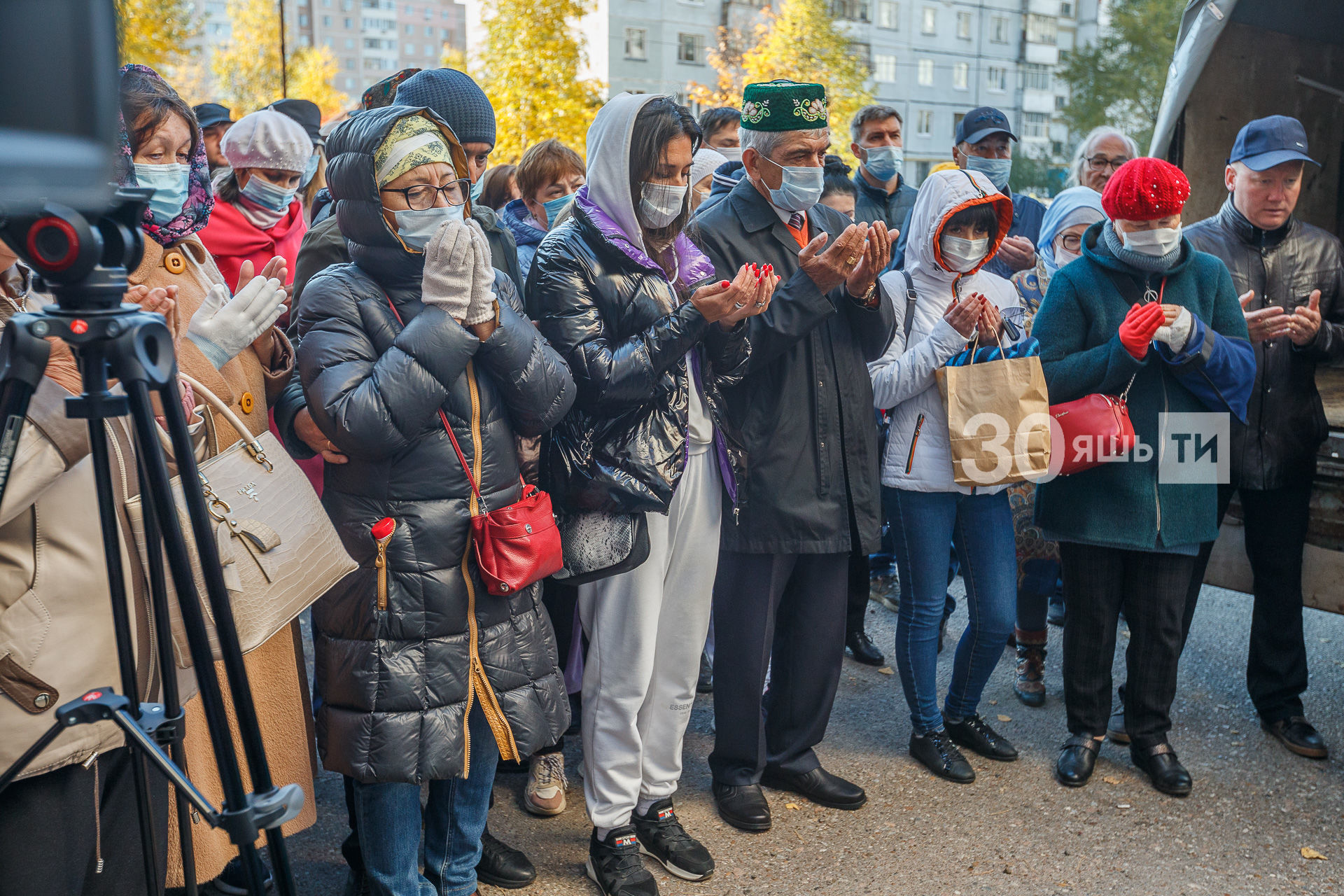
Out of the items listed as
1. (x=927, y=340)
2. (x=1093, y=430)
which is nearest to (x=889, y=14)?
(x=927, y=340)

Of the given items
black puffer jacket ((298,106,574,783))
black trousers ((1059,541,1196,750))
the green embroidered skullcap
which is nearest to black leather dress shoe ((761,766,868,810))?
black trousers ((1059,541,1196,750))

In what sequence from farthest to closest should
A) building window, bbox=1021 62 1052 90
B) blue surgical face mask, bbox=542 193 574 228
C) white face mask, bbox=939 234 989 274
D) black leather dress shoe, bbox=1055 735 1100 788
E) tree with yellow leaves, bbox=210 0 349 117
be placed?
building window, bbox=1021 62 1052 90 < tree with yellow leaves, bbox=210 0 349 117 < blue surgical face mask, bbox=542 193 574 228 < black leather dress shoe, bbox=1055 735 1100 788 < white face mask, bbox=939 234 989 274

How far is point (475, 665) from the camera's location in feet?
8.29

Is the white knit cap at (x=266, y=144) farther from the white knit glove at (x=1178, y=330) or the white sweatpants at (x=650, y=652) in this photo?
the white knit glove at (x=1178, y=330)

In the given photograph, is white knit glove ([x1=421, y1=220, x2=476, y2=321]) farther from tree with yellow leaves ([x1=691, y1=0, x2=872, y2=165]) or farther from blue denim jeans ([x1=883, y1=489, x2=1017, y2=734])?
tree with yellow leaves ([x1=691, y1=0, x2=872, y2=165])

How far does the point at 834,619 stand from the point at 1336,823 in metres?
1.71

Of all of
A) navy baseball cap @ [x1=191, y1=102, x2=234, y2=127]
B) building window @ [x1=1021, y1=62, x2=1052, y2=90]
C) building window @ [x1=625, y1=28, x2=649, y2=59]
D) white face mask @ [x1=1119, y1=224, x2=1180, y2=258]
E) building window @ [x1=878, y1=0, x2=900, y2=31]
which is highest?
building window @ [x1=878, y1=0, x2=900, y2=31]

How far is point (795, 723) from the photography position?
366 centimetres

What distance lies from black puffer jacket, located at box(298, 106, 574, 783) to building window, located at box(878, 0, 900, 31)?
4743cm

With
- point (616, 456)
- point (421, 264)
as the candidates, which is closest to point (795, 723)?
point (616, 456)

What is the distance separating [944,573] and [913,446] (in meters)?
0.46

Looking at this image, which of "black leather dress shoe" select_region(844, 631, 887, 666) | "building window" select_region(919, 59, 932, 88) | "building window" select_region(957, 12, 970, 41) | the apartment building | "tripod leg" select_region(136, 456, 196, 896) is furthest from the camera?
the apartment building

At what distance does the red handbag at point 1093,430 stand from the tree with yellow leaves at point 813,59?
25.1 metres

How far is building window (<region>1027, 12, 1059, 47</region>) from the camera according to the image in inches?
2004
